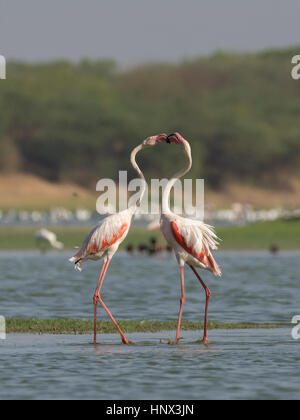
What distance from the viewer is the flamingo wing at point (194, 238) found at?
12031 mm

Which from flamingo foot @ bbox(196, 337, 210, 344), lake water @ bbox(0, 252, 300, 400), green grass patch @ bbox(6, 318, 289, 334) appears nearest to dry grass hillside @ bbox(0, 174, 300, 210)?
Result: lake water @ bbox(0, 252, 300, 400)

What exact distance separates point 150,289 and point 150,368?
926cm

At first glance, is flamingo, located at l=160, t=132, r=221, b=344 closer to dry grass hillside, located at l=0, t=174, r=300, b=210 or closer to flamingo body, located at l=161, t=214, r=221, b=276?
flamingo body, located at l=161, t=214, r=221, b=276

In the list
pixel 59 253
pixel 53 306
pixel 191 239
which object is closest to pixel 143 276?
pixel 53 306

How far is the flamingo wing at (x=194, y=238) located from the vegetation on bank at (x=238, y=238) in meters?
18.0

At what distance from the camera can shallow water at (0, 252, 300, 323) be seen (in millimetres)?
15500

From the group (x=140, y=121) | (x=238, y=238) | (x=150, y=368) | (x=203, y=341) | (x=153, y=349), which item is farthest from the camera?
(x=140, y=121)

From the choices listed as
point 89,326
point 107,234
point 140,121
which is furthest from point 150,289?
point 140,121

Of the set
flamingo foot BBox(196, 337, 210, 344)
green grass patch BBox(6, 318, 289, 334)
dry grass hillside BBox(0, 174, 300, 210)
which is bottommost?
flamingo foot BBox(196, 337, 210, 344)

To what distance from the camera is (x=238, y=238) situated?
106 ft

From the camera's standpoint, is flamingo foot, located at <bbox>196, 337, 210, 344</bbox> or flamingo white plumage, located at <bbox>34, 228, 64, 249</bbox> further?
flamingo white plumage, located at <bbox>34, 228, 64, 249</bbox>

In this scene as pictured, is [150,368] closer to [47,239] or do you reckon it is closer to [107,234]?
[107,234]

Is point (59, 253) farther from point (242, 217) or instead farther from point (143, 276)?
point (242, 217)

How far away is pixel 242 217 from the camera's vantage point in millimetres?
43688
